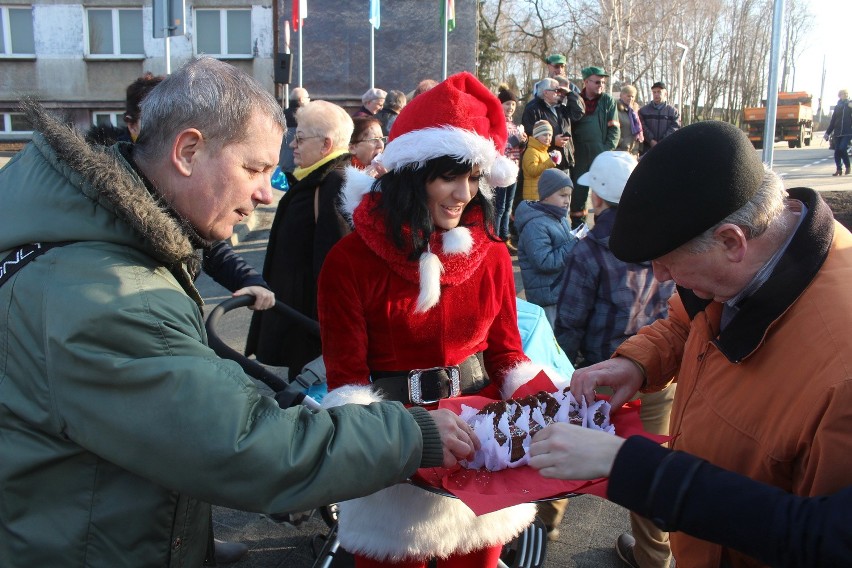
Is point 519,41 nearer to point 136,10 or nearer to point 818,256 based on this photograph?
point 136,10

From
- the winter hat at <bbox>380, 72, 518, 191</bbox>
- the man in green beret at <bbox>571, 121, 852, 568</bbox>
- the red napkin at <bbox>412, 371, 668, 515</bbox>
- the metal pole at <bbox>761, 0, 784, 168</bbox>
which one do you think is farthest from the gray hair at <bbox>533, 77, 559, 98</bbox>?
the man in green beret at <bbox>571, 121, 852, 568</bbox>

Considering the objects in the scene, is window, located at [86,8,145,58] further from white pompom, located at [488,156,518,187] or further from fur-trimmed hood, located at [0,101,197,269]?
fur-trimmed hood, located at [0,101,197,269]

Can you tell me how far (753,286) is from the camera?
1754 millimetres

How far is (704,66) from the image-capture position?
43.6 meters

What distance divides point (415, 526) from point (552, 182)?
126 inches

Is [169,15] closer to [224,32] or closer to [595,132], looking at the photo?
[595,132]

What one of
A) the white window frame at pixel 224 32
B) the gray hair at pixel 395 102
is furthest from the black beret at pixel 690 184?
the white window frame at pixel 224 32

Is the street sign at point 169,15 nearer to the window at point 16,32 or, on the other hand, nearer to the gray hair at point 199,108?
the gray hair at point 199,108

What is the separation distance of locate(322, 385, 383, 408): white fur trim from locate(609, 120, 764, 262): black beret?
3.59ft

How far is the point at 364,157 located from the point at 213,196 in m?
4.29

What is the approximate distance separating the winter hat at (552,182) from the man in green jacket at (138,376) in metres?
3.63

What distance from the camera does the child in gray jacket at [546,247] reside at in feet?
15.9

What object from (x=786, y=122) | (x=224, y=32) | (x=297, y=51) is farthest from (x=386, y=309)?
(x=786, y=122)

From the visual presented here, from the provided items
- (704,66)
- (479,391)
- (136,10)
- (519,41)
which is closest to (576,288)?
(479,391)
